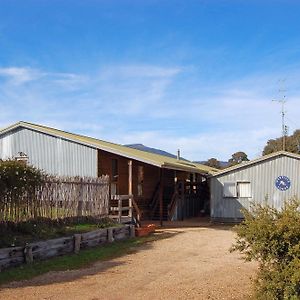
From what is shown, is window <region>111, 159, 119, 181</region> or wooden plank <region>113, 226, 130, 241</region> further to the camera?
window <region>111, 159, 119, 181</region>

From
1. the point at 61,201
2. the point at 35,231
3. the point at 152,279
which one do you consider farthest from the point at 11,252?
the point at 61,201

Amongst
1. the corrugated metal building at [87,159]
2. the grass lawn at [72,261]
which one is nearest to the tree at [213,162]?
the corrugated metal building at [87,159]

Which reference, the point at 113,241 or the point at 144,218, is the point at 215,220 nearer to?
the point at 144,218

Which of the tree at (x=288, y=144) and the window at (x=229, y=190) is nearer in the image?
the window at (x=229, y=190)

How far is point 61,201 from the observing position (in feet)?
48.3

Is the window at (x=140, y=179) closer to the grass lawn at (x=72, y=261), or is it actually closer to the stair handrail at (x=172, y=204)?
the stair handrail at (x=172, y=204)

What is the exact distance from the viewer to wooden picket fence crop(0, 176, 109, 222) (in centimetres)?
1246

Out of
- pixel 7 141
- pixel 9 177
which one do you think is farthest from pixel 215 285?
pixel 7 141

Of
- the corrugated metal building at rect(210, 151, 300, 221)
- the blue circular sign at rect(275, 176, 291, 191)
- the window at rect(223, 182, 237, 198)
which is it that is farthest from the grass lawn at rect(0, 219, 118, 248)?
the blue circular sign at rect(275, 176, 291, 191)

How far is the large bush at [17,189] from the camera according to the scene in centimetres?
1188

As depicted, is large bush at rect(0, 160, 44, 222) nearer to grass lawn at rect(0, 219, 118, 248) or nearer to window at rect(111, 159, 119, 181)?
grass lawn at rect(0, 219, 118, 248)

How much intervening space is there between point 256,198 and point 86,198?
403 inches

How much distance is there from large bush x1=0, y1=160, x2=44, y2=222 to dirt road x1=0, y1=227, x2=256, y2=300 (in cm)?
260

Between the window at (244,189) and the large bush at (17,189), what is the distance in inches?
503
